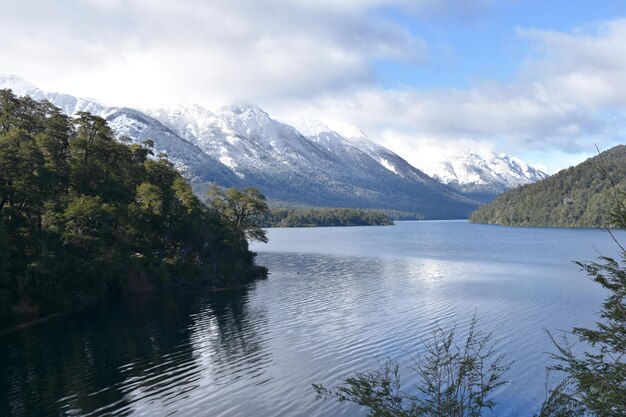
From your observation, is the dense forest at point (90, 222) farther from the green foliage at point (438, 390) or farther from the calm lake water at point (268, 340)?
the green foliage at point (438, 390)

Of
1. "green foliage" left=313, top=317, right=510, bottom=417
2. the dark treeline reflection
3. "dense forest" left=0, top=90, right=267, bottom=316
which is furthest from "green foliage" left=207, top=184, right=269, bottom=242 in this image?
"green foliage" left=313, top=317, right=510, bottom=417

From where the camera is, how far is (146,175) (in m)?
89.3

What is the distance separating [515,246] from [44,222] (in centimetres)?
13381

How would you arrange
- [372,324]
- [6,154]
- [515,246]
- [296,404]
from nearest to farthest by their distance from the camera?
[296,404] < [372,324] < [6,154] < [515,246]

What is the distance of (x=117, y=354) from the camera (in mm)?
43031

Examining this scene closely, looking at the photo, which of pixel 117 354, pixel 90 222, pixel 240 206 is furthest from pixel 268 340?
pixel 240 206

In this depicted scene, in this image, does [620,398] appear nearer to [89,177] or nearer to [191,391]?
[191,391]

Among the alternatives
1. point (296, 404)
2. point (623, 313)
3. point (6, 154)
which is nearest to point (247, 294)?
point (6, 154)

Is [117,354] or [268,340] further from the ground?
[117,354]

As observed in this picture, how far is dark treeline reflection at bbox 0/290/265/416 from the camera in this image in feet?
Result: 108

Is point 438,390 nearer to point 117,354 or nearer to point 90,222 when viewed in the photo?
point 117,354

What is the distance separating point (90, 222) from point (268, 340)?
33.2 m

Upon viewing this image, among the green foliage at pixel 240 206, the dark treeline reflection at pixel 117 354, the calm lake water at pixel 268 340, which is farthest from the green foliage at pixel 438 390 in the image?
the green foliage at pixel 240 206

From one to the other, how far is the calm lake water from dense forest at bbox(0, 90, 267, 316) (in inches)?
213
